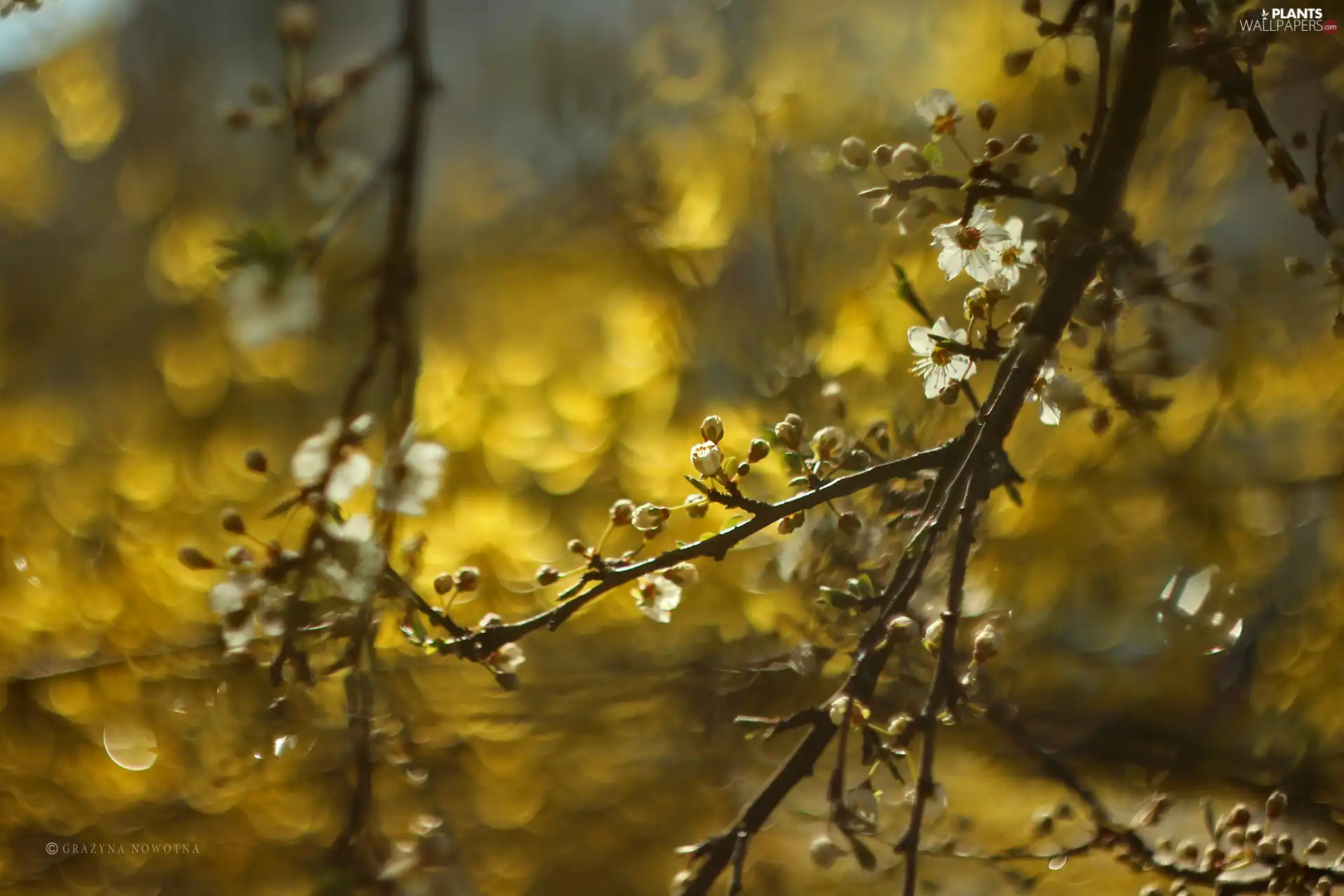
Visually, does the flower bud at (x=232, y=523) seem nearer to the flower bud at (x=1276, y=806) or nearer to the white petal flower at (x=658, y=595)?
the white petal flower at (x=658, y=595)

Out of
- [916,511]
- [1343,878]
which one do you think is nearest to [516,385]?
[916,511]

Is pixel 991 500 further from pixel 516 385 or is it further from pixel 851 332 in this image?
pixel 516 385

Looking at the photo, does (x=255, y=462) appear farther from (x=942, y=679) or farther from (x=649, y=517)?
(x=942, y=679)

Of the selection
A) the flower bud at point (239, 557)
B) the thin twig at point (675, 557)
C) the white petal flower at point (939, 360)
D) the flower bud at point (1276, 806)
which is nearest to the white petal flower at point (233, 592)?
the flower bud at point (239, 557)

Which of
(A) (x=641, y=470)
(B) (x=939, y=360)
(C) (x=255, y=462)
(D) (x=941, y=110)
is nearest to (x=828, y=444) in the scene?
(B) (x=939, y=360)

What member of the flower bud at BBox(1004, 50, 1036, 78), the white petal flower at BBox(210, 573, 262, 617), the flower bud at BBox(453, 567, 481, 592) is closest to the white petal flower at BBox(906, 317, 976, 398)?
the flower bud at BBox(1004, 50, 1036, 78)
